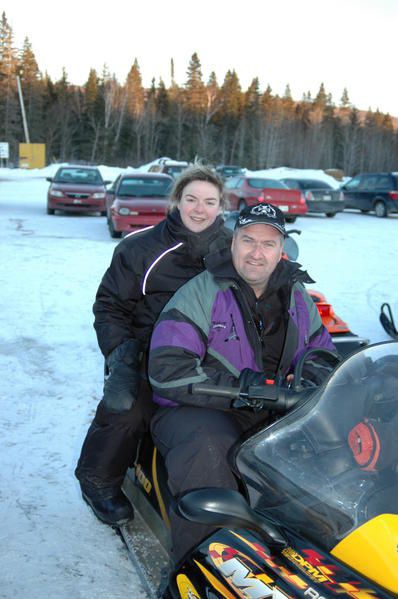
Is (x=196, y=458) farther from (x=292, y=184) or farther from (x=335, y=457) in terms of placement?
(x=292, y=184)

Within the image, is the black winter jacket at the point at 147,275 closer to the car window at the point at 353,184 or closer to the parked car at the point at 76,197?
the parked car at the point at 76,197

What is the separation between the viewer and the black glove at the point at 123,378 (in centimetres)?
278

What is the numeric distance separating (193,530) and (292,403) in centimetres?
59

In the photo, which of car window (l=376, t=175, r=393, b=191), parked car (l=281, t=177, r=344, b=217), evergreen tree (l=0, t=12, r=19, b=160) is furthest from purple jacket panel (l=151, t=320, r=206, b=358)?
evergreen tree (l=0, t=12, r=19, b=160)

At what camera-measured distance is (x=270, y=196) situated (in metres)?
17.9

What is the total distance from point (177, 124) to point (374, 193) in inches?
2258

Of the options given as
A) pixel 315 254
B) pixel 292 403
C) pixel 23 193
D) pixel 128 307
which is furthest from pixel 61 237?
pixel 23 193

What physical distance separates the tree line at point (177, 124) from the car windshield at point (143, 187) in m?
51.9

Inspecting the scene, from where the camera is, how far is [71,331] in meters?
6.33

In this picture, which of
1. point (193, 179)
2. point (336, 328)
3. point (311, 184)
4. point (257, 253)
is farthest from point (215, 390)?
point (311, 184)

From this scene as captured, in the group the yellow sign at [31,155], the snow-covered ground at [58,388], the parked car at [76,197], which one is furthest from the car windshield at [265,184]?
the yellow sign at [31,155]

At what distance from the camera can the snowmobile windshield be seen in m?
1.60

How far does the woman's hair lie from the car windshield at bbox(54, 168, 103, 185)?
14899mm

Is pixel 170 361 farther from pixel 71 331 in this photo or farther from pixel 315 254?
pixel 315 254
